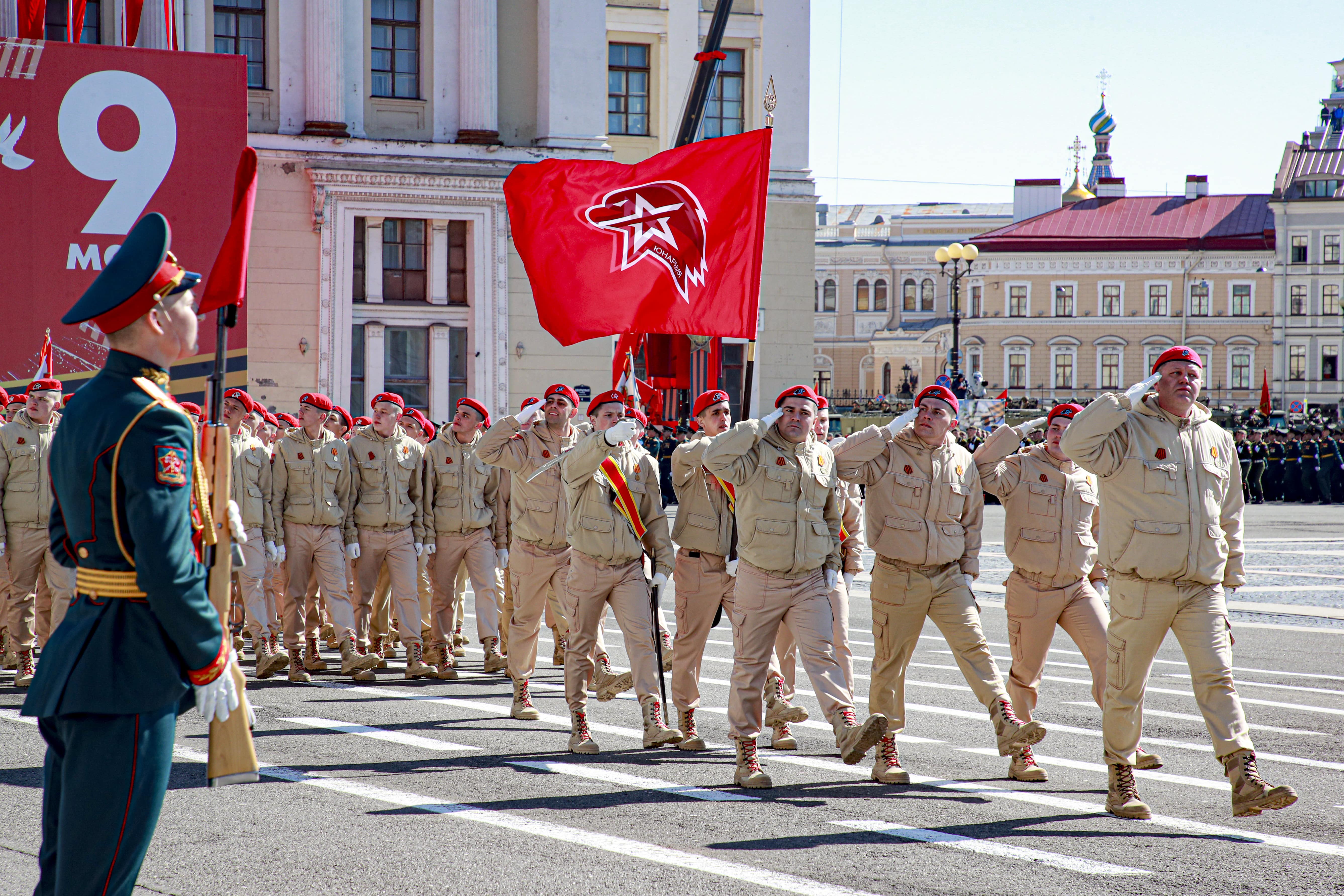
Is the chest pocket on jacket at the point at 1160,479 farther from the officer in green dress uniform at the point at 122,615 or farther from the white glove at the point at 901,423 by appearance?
the officer in green dress uniform at the point at 122,615

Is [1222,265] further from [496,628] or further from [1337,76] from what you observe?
[496,628]

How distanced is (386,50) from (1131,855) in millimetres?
26934

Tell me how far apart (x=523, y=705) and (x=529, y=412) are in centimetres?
213

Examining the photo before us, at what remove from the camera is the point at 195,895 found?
5793mm

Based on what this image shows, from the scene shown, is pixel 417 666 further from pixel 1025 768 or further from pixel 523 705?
pixel 1025 768

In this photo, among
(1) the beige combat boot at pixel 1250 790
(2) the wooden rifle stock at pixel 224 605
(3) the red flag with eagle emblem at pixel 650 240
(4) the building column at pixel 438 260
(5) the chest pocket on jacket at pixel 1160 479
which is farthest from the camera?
(4) the building column at pixel 438 260

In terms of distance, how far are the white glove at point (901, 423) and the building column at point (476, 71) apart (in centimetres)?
2293

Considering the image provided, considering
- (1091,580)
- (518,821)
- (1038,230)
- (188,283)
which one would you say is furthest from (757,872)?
(1038,230)

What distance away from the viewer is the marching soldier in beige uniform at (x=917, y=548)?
8.45 m

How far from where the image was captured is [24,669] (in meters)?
11.6

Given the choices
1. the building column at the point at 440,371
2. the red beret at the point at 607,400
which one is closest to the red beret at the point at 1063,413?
the red beret at the point at 607,400

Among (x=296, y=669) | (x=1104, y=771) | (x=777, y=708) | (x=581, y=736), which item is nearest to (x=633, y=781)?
(x=581, y=736)

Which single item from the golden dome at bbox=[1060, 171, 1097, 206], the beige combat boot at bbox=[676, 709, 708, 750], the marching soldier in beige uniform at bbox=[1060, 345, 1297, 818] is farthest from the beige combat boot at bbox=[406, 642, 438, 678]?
the golden dome at bbox=[1060, 171, 1097, 206]

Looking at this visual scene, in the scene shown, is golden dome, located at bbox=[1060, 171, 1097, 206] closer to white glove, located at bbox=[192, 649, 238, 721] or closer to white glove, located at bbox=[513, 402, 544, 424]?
white glove, located at bbox=[513, 402, 544, 424]
